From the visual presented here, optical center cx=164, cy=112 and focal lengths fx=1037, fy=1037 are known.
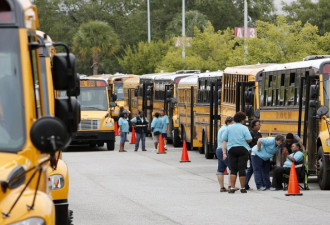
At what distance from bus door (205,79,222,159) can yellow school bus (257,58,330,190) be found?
13.7ft

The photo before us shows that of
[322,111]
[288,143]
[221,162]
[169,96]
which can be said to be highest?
[322,111]

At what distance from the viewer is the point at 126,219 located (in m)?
16.0

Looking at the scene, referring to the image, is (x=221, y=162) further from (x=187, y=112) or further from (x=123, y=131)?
(x=187, y=112)

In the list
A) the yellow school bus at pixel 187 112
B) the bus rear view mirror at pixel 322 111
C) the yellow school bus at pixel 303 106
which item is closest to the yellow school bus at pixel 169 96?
the yellow school bus at pixel 187 112

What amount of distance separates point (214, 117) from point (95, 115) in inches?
220

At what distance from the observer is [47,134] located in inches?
292

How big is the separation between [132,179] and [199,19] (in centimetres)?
6679

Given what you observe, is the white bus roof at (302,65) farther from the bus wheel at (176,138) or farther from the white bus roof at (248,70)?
the bus wheel at (176,138)

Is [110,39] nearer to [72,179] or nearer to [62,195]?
[72,179]

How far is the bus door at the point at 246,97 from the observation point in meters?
30.4

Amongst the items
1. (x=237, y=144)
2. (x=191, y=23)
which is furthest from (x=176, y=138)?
(x=191, y=23)

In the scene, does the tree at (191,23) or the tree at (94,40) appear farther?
the tree at (191,23)

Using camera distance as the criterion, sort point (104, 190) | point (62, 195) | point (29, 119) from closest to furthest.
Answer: point (29, 119), point (62, 195), point (104, 190)

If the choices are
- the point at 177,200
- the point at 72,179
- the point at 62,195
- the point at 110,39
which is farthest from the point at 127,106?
the point at 62,195
